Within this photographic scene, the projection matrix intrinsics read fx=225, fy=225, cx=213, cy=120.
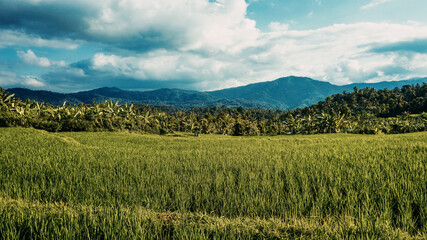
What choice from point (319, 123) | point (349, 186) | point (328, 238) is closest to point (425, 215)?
point (349, 186)

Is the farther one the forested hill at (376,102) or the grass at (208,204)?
the forested hill at (376,102)

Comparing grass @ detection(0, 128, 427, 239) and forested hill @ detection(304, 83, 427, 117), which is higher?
forested hill @ detection(304, 83, 427, 117)

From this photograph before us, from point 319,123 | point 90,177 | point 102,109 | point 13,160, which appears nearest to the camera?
point 90,177

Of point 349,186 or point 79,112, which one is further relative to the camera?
point 79,112

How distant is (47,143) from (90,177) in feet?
16.5

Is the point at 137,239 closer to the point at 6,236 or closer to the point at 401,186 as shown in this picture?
the point at 6,236

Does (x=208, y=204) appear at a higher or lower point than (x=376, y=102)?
lower

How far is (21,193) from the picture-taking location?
306 centimetres

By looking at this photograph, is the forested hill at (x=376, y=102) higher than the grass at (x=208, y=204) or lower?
higher

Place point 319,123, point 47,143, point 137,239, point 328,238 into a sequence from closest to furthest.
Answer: point 328,238 → point 137,239 → point 47,143 → point 319,123

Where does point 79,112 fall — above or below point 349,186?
above

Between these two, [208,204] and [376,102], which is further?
[376,102]

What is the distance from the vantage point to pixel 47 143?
732 centimetres

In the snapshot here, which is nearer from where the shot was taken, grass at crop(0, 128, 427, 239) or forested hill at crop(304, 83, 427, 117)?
grass at crop(0, 128, 427, 239)
